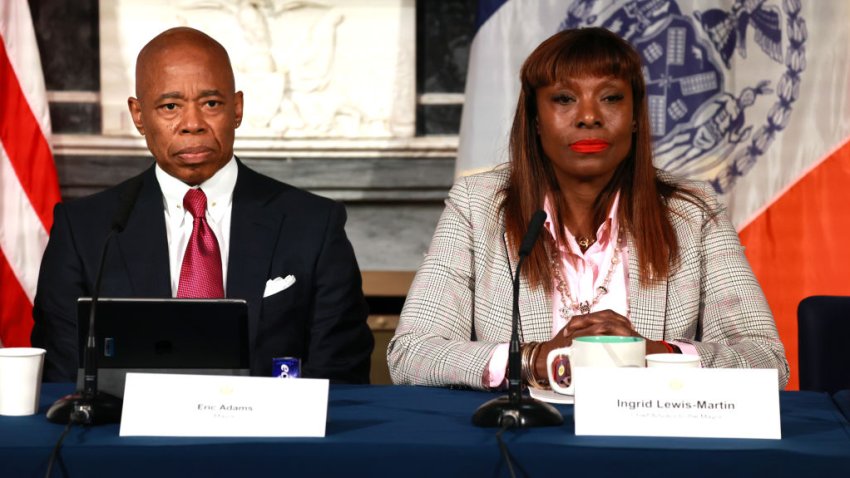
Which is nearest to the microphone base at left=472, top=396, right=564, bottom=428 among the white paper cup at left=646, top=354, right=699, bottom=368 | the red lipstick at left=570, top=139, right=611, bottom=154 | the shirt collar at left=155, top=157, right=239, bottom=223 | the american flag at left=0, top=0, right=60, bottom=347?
the white paper cup at left=646, top=354, right=699, bottom=368

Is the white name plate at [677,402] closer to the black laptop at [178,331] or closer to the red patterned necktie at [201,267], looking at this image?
the black laptop at [178,331]

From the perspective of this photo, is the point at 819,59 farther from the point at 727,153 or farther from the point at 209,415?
the point at 209,415

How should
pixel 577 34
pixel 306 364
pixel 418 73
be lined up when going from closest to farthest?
pixel 577 34 < pixel 306 364 < pixel 418 73

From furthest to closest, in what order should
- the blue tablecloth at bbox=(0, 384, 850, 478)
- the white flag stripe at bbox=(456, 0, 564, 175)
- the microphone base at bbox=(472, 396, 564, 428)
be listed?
the white flag stripe at bbox=(456, 0, 564, 175)
the microphone base at bbox=(472, 396, 564, 428)
the blue tablecloth at bbox=(0, 384, 850, 478)

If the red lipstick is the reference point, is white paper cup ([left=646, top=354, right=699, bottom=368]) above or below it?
below

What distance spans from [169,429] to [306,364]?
2.98ft

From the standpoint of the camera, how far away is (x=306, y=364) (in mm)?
2262

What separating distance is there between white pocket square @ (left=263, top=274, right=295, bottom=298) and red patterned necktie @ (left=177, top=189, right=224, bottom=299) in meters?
0.09

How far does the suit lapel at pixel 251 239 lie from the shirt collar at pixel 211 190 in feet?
0.07

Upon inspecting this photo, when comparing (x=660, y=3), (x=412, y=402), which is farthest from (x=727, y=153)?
(x=412, y=402)

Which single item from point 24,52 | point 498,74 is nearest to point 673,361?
point 498,74

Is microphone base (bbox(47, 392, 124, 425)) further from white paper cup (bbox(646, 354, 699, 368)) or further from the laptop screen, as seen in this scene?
white paper cup (bbox(646, 354, 699, 368))

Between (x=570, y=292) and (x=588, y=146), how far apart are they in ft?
0.89

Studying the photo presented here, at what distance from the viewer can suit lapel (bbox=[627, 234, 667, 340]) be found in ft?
6.70
